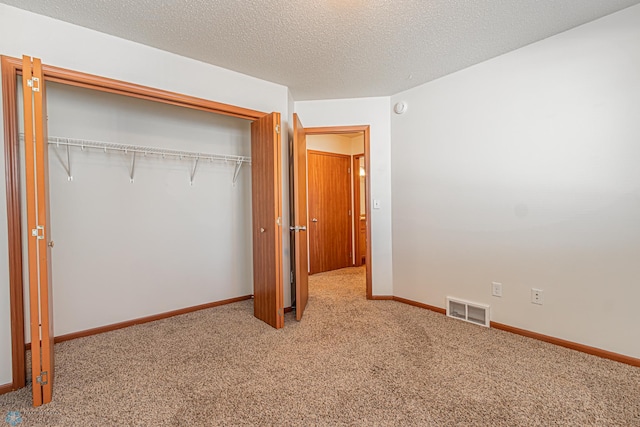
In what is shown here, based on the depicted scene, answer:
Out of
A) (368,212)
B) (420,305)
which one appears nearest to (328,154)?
(368,212)

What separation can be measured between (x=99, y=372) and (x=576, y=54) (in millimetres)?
4025

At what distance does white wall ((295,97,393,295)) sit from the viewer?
347cm

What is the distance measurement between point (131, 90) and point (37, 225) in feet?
3.82

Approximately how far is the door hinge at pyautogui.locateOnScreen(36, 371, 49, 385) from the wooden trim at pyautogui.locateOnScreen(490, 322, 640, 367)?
321cm

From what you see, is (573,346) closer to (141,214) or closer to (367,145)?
(367,145)

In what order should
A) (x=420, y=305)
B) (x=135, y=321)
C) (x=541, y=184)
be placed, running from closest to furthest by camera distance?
1. (x=541, y=184)
2. (x=135, y=321)
3. (x=420, y=305)

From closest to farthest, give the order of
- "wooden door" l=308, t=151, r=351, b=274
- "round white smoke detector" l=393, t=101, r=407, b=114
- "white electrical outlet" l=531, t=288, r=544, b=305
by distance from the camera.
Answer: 1. "white electrical outlet" l=531, t=288, r=544, b=305
2. "round white smoke detector" l=393, t=101, r=407, b=114
3. "wooden door" l=308, t=151, r=351, b=274

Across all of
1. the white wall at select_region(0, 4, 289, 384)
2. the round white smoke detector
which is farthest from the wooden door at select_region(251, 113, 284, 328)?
the round white smoke detector

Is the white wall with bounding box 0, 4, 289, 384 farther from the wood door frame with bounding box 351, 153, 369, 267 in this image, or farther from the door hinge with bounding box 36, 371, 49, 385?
the wood door frame with bounding box 351, 153, 369, 267

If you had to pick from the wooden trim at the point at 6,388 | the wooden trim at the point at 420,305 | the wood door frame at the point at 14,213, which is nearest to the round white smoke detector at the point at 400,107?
the wooden trim at the point at 420,305

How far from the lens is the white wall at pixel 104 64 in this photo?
1.78m

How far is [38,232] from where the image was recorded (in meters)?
1.61

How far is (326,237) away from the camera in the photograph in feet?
16.4

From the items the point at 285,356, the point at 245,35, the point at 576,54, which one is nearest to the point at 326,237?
the point at 285,356
